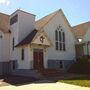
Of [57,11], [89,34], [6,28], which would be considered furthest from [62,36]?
[6,28]

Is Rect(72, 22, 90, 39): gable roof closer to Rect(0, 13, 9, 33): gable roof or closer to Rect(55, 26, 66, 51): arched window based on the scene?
Rect(55, 26, 66, 51): arched window

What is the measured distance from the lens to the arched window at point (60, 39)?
28.3 meters

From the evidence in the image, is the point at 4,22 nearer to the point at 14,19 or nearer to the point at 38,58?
the point at 14,19

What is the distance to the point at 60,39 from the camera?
28.8 meters

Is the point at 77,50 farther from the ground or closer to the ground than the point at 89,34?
closer to the ground

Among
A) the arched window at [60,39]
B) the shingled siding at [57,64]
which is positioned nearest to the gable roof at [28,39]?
the arched window at [60,39]

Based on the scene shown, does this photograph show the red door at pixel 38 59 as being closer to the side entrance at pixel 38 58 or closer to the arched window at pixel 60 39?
the side entrance at pixel 38 58

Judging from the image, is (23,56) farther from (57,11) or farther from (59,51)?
(57,11)

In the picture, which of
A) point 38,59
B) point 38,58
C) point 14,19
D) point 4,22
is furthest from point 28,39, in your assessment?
point 4,22

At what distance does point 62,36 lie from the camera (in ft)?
95.8

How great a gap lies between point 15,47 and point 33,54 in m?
2.88

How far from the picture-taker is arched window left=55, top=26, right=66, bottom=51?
93.0 feet

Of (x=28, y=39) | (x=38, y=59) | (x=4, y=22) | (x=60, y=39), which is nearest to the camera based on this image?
(x=28, y=39)

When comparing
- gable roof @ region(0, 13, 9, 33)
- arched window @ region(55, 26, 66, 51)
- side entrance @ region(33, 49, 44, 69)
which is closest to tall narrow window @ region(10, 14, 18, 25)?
gable roof @ region(0, 13, 9, 33)
